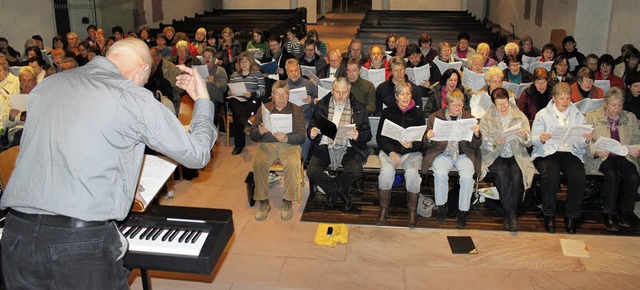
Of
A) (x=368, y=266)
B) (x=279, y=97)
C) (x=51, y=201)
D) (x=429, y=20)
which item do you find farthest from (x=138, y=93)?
(x=429, y=20)

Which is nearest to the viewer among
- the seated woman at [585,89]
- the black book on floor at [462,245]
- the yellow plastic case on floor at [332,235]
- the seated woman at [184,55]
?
the black book on floor at [462,245]

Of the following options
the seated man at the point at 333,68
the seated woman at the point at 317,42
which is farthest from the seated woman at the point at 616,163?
the seated woman at the point at 317,42

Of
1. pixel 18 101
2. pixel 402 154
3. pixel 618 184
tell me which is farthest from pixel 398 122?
pixel 18 101

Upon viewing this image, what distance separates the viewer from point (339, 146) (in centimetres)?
572

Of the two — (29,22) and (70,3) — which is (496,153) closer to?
(29,22)

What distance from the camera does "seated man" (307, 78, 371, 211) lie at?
18.4 ft

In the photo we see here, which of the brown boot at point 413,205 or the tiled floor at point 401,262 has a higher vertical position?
the brown boot at point 413,205

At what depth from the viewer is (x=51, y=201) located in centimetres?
215

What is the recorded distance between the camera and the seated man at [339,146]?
561 centimetres

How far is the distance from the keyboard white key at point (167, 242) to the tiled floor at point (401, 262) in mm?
1749

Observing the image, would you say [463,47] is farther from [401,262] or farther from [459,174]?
[401,262]

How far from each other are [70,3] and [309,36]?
6.14 metres

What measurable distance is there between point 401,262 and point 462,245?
2.04 ft

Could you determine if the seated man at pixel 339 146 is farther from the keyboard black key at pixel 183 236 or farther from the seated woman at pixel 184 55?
the seated woman at pixel 184 55
